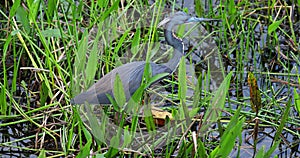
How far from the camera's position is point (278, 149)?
211cm

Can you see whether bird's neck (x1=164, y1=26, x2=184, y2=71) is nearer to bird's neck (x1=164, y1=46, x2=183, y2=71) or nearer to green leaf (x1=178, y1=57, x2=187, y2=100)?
bird's neck (x1=164, y1=46, x2=183, y2=71)

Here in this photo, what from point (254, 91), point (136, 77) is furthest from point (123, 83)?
point (254, 91)

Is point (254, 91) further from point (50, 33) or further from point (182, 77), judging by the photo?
point (50, 33)

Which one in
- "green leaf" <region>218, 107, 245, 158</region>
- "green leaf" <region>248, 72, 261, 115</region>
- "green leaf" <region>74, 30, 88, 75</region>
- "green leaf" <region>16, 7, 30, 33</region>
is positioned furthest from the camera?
"green leaf" <region>16, 7, 30, 33</region>

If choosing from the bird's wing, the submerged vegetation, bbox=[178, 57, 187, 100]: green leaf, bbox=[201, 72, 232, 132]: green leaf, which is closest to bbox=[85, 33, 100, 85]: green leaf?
the submerged vegetation

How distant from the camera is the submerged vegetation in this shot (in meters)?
1.85

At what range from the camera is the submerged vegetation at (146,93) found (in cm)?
185

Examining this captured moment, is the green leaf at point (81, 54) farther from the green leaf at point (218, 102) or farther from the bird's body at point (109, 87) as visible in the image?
the green leaf at point (218, 102)

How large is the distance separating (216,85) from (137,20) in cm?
52

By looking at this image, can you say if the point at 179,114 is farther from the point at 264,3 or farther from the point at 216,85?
the point at 264,3

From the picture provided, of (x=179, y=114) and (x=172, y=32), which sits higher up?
(x=172, y=32)

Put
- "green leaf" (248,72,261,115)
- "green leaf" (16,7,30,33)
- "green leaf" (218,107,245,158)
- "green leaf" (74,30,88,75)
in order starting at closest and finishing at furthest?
"green leaf" (218,107,245,158) → "green leaf" (248,72,261,115) → "green leaf" (74,30,88,75) → "green leaf" (16,7,30,33)

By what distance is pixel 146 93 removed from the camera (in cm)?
212

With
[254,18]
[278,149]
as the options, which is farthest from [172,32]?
[254,18]
